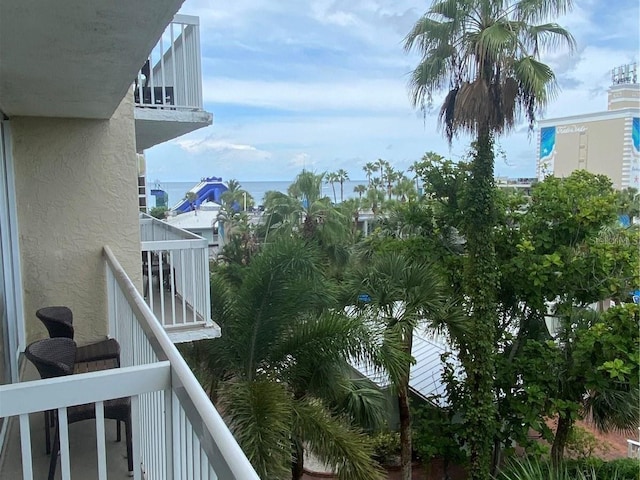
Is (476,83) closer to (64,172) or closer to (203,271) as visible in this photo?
(203,271)

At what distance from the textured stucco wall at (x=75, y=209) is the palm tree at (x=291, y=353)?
65.1 inches

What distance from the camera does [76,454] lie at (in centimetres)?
292

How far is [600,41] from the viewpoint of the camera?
2020 cm

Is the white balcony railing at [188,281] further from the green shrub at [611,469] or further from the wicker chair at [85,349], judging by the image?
the green shrub at [611,469]

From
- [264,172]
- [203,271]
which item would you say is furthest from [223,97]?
[203,271]

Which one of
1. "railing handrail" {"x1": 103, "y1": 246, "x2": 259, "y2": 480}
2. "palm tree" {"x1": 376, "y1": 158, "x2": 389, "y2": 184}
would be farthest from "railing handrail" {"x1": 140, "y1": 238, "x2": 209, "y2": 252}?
"palm tree" {"x1": 376, "y1": 158, "x2": 389, "y2": 184}

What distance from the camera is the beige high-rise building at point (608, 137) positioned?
38.3 metres

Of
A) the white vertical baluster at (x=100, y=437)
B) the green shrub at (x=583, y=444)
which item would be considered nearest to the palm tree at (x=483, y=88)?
the green shrub at (x=583, y=444)

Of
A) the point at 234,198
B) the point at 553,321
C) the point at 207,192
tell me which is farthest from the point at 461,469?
the point at 207,192

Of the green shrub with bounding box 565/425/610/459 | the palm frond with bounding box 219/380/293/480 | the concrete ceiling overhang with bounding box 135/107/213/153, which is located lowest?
the green shrub with bounding box 565/425/610/459

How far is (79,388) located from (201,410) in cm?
54

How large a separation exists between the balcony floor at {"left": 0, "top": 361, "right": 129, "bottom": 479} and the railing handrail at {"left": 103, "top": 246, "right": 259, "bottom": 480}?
1130 mm

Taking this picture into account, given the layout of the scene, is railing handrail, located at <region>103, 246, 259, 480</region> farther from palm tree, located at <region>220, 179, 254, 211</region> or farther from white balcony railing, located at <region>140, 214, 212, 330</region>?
palm tree, located at <region>220, 179, 254, 211</region>

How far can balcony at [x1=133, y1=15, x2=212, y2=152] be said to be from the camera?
5.50 meters
